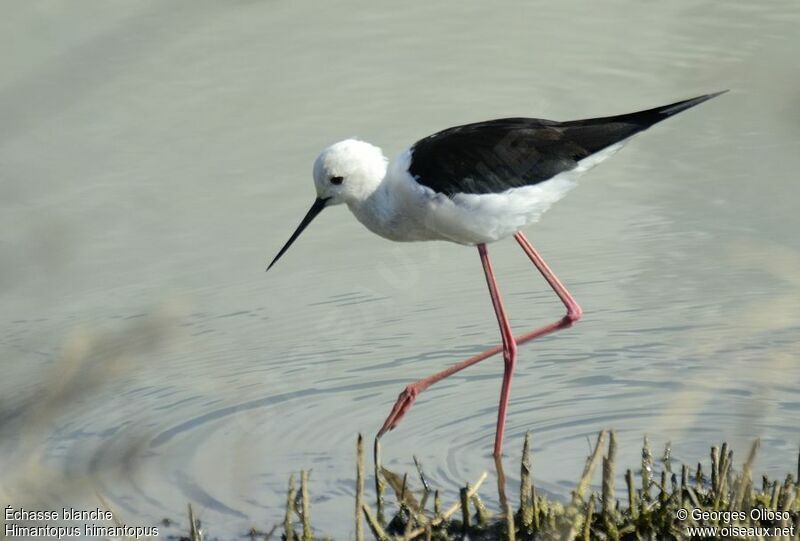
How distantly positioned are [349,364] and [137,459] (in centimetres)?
110

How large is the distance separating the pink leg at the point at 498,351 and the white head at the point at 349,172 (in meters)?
0.52

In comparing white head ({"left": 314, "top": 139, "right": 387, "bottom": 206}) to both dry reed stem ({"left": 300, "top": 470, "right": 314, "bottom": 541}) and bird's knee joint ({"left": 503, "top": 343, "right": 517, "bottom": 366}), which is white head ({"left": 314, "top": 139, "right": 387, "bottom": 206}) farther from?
dry reed stem ({"left": 300, "top": 470, "right": 314, "bottom": 541})

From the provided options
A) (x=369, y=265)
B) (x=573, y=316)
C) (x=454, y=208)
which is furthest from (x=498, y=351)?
(x=369, y=265)

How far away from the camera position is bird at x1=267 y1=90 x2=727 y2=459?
15.4 ft

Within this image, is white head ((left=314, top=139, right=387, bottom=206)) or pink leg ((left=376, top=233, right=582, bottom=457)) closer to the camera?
pink leg ((left=376, top=233, right=582, bottom=457))

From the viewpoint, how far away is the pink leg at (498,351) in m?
4.61

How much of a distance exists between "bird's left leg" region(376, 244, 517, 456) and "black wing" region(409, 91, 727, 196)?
0.40m

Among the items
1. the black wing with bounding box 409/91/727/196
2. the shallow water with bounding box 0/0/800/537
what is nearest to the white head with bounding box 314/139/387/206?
the black wing with bounding box 409/91/727/196

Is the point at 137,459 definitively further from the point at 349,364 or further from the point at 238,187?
the point at 238,187

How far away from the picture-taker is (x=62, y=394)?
1.12m

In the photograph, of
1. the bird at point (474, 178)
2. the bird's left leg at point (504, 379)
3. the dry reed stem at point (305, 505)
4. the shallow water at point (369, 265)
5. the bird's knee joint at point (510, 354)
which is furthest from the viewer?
the bird's knee joint at point (510, 354)

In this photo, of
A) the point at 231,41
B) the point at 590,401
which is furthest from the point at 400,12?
the point at 590,401

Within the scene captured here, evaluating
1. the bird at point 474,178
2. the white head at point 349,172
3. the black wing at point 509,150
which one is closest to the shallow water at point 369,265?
the bird at point 474,178

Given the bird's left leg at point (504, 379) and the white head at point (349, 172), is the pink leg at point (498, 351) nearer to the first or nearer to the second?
the bird's left leg at point (504, 379)
